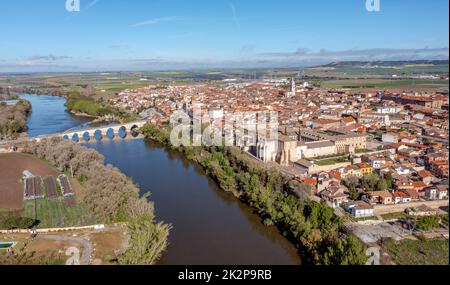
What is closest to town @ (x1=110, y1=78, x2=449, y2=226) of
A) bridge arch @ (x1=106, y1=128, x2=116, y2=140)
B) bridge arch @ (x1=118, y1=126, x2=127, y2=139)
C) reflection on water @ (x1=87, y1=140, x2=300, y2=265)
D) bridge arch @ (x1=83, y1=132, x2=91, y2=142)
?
bridge arch @ (x1=118, y1=126, x2=127, y2=139)

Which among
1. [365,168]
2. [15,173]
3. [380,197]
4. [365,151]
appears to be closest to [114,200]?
[15,173]

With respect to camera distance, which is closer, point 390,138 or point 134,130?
point 390,138

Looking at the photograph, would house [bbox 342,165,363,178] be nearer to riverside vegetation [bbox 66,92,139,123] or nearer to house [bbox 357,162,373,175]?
house [bbox 357,162,373,175]

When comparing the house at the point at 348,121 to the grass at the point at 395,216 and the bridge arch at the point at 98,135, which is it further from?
the bridge arch at the point at 98,135

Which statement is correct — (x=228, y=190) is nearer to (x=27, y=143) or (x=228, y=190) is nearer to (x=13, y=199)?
(x=13, y=199)

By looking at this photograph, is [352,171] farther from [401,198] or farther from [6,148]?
[6,148]

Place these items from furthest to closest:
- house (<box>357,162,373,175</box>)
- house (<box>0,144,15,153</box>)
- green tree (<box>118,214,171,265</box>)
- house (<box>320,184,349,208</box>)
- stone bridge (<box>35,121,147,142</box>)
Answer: stone bridge (<box>35,121,147,142</box>)
house (<box>0,144,15,153</box>)
house (<box>357,162,373,175</box>)
house (<box>320,184,349,208</box>)
green tree (<box>118,214,171,265</box>)
